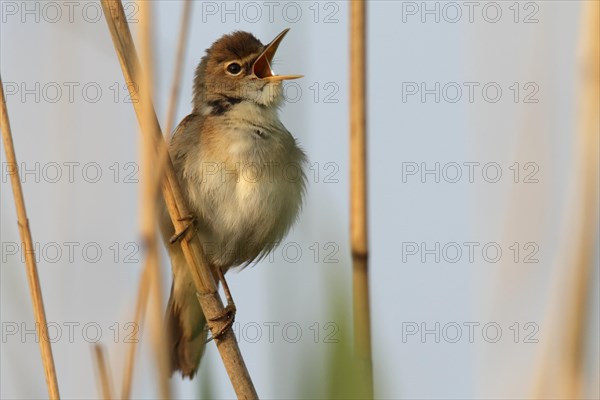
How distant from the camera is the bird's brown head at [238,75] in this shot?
3938mm

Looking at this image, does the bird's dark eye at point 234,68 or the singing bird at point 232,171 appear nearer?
the singing bird at point 232,171

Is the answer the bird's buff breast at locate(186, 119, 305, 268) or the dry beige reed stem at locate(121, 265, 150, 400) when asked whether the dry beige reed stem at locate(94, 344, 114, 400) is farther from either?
the bird's buff breast at locate(186, 119, 305, 268)

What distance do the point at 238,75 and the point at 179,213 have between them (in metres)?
1.88

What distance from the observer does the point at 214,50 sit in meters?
4.36

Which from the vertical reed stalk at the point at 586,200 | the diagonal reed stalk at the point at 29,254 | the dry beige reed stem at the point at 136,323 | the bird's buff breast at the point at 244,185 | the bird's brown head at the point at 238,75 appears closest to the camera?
the vertical reed stalk at the point at 586,200

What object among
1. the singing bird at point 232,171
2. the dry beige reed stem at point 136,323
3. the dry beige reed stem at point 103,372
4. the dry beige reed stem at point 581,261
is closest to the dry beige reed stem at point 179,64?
the dry beige reed stem at point 136,323

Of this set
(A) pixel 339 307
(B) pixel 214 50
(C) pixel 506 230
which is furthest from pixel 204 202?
(A) pixel 339 307

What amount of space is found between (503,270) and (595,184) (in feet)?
1.52

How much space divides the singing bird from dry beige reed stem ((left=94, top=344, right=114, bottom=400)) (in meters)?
1.49

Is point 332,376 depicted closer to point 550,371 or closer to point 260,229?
point 550,371

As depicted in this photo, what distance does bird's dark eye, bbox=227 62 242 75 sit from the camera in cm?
414

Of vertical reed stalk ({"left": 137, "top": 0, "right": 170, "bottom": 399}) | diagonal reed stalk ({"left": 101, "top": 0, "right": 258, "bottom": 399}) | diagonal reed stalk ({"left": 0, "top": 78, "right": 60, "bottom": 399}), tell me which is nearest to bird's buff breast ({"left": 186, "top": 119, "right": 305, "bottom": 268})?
diagonal reed stalk ({"left": 101, "top": 0, "right": 258, "bottom": 399})

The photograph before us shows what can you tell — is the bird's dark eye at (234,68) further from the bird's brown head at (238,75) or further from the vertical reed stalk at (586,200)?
the vertical reed stalk at (586,200)

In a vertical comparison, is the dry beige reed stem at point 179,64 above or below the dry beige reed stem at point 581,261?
above
